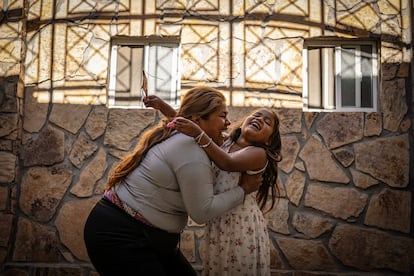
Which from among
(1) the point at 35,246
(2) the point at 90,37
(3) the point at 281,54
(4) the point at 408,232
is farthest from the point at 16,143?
(4) the point at 408,232

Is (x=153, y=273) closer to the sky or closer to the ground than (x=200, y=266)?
closer to the sky

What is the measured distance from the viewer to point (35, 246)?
4270mm

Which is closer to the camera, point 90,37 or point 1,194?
point 1,194

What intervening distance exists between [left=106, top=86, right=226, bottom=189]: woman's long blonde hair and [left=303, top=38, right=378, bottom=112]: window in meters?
2.48

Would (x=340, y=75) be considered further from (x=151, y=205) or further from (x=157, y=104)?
(x=151, y=205)

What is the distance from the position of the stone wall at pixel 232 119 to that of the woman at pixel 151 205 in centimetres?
221

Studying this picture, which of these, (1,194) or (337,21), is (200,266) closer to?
(1,194)

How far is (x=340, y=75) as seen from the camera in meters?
4.57

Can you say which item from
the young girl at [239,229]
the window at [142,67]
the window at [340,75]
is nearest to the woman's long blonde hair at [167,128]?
the young girl at [239,229]

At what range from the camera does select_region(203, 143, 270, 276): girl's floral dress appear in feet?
7.45

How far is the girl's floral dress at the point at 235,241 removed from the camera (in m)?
2.27

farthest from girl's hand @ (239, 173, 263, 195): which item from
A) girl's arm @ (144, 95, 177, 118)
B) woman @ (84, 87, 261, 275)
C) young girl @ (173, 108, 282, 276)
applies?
girl's arm @ (144, 95, 177, 118)

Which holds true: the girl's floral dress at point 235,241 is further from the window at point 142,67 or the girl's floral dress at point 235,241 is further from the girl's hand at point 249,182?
the window at point 142,67

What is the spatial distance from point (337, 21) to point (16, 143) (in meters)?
3.53
